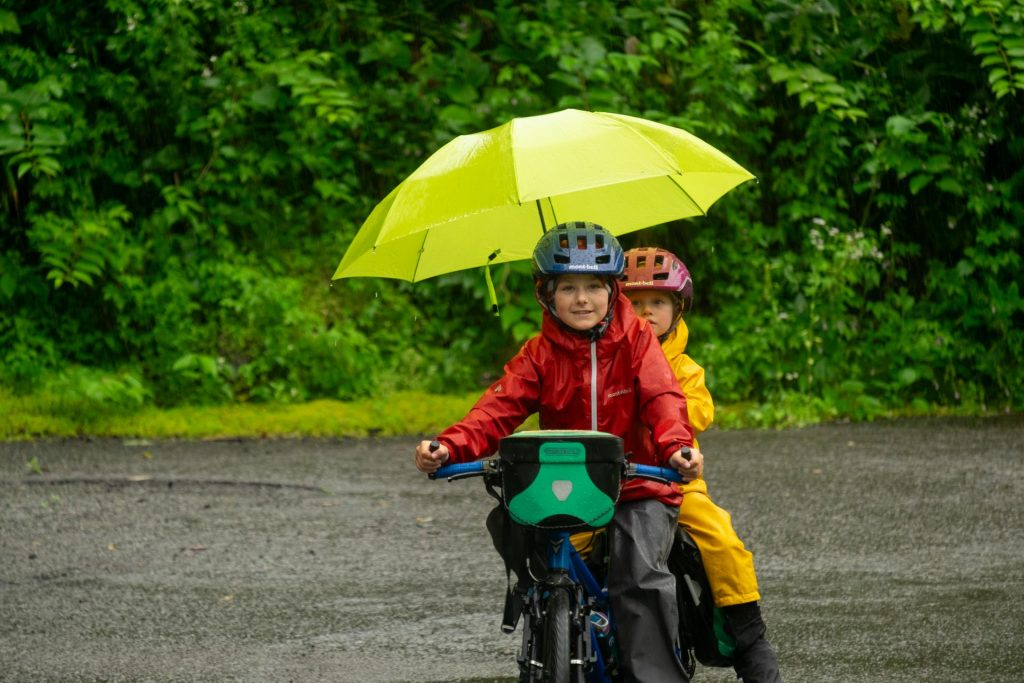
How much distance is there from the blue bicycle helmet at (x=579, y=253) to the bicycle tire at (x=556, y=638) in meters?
0.86

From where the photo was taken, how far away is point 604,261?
391 centimetres

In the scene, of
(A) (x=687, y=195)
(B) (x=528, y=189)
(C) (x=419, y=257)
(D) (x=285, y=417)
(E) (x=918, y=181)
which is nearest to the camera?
(B) (x=528, y=189)

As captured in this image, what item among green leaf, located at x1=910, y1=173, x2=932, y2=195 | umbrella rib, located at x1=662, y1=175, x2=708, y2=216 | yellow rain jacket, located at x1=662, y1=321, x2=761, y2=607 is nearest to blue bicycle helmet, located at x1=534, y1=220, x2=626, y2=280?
yellow rain jacket, located at x1=662, y1=321, x2=761, y2=607

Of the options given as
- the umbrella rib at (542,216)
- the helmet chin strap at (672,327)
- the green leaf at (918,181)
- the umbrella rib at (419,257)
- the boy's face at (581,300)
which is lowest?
the helmet chin strap at (672,327)

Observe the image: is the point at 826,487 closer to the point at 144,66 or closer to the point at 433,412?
the point at 433,412

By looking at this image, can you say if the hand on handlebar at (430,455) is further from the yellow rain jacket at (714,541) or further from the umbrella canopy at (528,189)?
the yellow rain jacket at (714,541)

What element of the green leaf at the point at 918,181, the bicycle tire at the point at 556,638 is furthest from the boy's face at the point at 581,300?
the green leaf at the point at 918,181

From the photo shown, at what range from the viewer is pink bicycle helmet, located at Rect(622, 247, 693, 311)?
461cm

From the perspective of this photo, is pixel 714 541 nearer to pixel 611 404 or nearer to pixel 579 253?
pixel 611 404

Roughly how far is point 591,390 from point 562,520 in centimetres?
57

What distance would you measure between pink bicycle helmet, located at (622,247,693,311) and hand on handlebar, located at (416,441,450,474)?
3.73ft

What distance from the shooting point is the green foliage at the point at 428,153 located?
455 inches

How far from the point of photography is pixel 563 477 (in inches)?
136

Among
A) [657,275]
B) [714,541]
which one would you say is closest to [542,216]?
[657,275]
